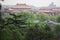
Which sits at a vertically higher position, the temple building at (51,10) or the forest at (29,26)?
the temple building at (51,10)

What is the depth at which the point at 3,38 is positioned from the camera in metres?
2.07

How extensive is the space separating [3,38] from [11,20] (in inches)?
10.2

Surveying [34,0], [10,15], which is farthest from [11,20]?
[34,0]

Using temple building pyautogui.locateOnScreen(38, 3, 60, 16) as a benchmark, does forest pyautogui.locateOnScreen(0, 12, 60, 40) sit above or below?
below

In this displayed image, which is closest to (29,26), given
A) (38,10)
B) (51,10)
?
(38,10)

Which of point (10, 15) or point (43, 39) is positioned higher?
point (10, 15)

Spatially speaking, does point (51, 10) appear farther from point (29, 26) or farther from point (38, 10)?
point (29, 26)

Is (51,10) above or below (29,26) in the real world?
above

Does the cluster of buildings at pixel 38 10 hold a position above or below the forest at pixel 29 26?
above

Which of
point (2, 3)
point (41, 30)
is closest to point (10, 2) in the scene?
point (2, 3)

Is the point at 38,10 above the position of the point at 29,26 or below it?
above

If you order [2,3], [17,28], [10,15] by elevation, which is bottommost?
[17,28]

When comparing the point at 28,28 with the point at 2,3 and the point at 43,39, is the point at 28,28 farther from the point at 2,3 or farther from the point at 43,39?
the point at 2,3

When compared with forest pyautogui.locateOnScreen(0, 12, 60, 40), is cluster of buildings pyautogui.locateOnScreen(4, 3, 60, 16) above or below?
above
